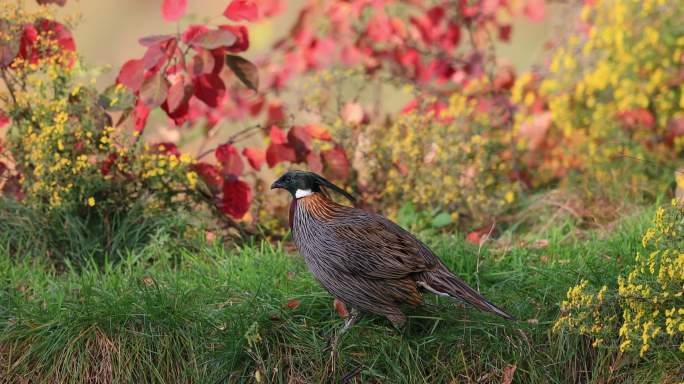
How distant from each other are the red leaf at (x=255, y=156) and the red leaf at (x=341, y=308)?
1.44 meters

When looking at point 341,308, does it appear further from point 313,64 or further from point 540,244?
point 313,64

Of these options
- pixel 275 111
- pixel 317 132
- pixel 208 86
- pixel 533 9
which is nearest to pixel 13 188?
pixel 208 86

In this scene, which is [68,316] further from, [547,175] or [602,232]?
[547,175]

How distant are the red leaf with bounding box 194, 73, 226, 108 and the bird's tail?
5.45 ft

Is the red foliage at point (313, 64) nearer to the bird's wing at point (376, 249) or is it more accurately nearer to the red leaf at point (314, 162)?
the red leaf at point (314, 162)

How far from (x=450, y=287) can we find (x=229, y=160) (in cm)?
176

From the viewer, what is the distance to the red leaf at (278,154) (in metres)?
5.16

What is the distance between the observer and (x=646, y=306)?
3.74 metres

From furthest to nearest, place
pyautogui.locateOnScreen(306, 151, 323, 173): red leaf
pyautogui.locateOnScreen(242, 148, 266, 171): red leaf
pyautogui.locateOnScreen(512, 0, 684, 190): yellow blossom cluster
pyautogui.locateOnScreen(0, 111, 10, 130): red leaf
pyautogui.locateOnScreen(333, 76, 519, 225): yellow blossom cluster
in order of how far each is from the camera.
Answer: pyautogui.locateOnScreen(512, 0, 684, 190): yellow blossom cluster, pyautogui.locateOnScreen(333, 76, 519, 225): yellow blossom cluster, pyautogui.locateOnScreen(242, 148, 266, 171): red leaf, pyautogui.locateOnScreen(306, 151, 323, 173): red leaf, pyautogui.locateOnScreen(0, 111, 10, 130): red leaf

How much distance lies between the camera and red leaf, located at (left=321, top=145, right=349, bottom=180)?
528cm

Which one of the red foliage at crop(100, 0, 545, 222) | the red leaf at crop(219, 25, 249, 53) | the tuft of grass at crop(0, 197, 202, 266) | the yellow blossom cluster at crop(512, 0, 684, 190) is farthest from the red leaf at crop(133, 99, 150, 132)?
the yellow blossom cluster at crop(512, 0, 684, 190)

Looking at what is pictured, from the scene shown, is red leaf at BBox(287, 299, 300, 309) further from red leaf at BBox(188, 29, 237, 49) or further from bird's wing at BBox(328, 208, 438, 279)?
red leaf at BBox(188, 29, 237, 49)

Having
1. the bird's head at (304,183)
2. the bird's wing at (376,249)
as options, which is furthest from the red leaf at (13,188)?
the bird's wing at (376,249)

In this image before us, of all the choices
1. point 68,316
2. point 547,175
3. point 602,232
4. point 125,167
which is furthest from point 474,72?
point 68,316
